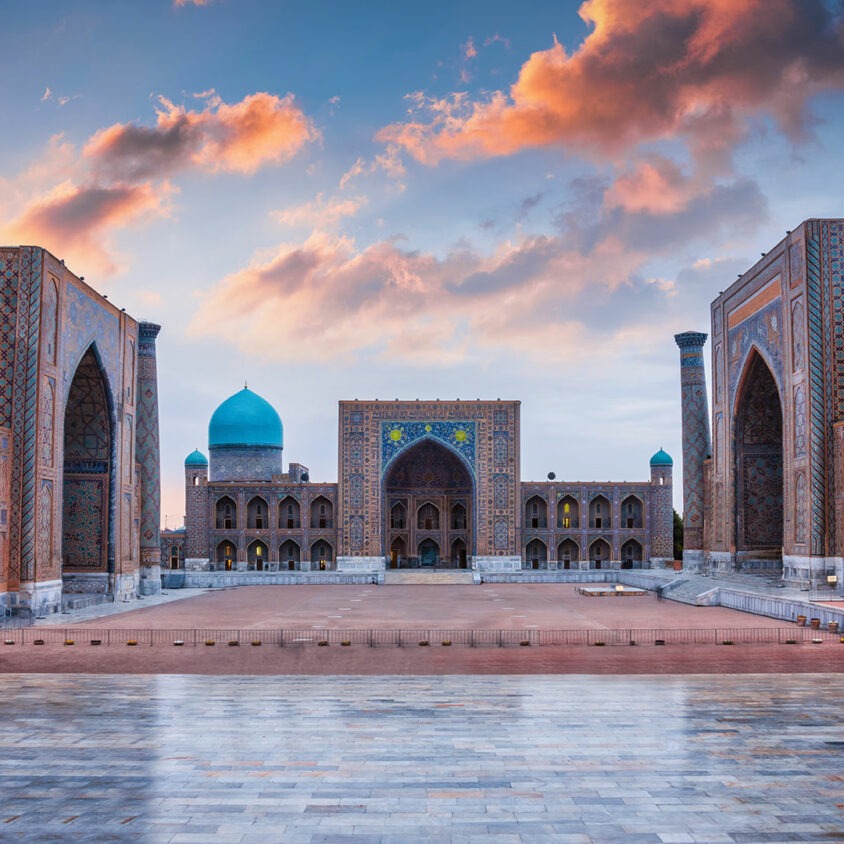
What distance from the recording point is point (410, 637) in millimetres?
19406

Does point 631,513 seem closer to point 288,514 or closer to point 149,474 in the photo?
point 288,514

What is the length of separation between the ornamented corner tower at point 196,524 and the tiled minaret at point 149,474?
1309 centimetres

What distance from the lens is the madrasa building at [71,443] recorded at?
23078mm

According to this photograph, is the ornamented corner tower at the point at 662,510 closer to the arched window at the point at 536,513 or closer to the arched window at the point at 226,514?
the arched window at the point at 536,513

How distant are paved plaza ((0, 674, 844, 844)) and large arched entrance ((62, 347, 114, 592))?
51.7ft

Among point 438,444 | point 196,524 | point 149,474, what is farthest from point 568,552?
point 149,474

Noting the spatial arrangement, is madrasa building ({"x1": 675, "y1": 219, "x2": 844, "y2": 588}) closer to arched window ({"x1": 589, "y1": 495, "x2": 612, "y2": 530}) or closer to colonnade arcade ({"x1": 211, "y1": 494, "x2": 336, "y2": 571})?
arched window ({"x1": 589, "y1": 495, "x2": 612, "y2": 530})

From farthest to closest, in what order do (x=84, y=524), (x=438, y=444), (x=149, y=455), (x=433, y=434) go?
(x=438, y=444), (x=433, y=434), (x=149, y=455), (x=84, y=524)

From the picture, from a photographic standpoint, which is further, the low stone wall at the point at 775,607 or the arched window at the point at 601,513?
the arched window at the point at 601,513

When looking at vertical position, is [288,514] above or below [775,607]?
above

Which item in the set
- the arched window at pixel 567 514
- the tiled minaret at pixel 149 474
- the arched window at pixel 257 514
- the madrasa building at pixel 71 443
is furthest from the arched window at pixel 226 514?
the arched window at pixel 567 514

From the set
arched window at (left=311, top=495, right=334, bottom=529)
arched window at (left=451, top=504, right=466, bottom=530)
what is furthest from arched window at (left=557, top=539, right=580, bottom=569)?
arched window at (left=311, top=495, right=334, bottom=529)

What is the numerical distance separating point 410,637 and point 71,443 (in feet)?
47.4

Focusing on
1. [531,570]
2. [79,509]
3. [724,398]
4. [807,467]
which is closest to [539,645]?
[807,467]
